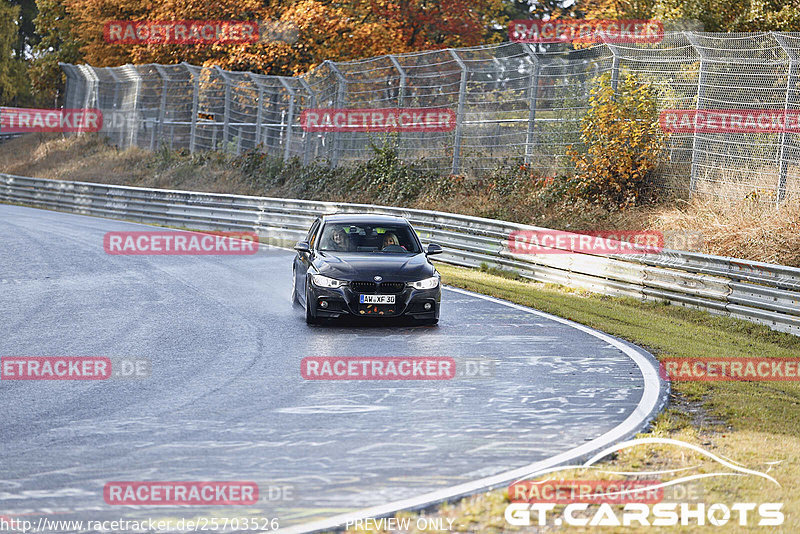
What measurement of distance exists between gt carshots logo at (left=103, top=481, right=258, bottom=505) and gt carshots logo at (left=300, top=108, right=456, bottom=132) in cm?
2234

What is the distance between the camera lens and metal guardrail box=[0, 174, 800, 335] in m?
15.1

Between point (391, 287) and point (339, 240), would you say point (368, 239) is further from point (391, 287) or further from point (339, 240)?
point (391, 287)

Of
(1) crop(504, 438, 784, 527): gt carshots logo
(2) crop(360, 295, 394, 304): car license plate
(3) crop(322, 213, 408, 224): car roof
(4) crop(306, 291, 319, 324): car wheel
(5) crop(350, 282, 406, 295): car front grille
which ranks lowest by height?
(4) crop(306, 291, 319, 324): car wheel

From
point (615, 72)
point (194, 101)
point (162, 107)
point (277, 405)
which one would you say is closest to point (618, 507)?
point (277, 405)

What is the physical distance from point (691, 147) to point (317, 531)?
17.9 m

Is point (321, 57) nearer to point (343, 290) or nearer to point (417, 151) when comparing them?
point (417, 151)

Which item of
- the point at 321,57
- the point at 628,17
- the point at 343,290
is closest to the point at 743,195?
the point at 343,290

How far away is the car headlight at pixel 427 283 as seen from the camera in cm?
1400

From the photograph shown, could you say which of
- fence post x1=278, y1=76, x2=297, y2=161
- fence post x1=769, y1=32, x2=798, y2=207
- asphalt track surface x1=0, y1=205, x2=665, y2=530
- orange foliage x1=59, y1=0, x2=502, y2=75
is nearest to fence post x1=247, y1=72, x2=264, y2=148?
fence post x1=278, y1=76, x2=297, y2=161

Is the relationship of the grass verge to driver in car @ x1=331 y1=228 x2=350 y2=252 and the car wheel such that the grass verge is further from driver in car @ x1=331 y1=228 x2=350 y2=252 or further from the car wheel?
the car wheel

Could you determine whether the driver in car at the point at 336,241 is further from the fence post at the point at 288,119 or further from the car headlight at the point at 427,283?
the fence post at the point at 288,119

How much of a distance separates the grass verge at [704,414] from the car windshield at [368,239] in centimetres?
240

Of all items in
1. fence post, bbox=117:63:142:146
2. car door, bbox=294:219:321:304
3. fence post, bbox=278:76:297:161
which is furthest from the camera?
fence post, bbox=117:63:142:146

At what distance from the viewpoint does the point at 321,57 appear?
41.2m
